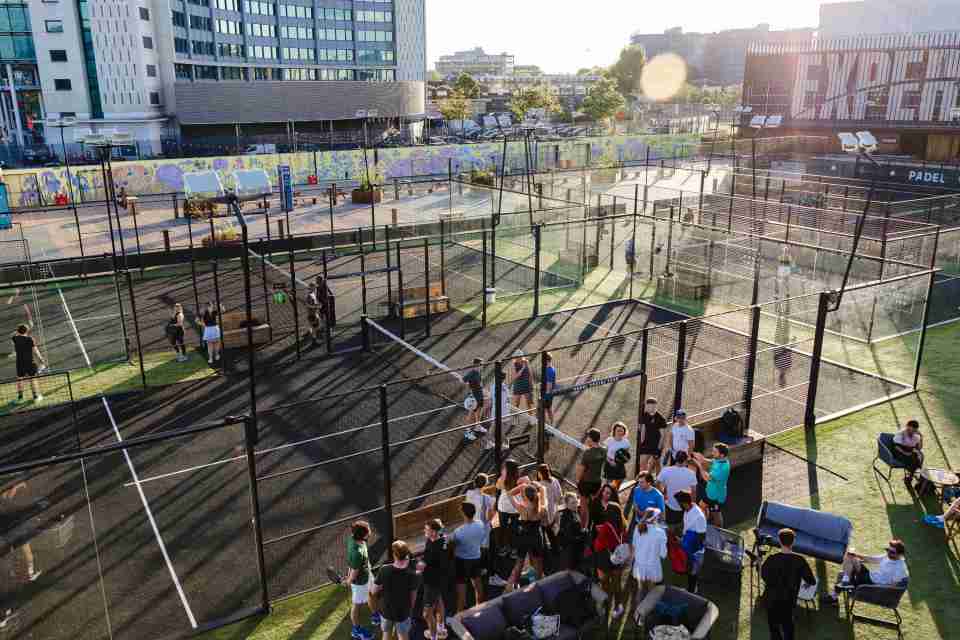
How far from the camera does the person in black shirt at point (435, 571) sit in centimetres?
939

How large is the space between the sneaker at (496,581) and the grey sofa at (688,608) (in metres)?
1.96

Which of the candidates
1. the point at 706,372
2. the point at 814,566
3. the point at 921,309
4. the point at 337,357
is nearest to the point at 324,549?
the point at 814,566

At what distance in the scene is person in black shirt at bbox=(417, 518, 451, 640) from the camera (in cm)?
939

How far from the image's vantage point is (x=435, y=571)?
30.8 feet

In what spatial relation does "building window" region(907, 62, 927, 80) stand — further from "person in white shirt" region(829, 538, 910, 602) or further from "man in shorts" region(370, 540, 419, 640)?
"man in shorts" region(370, 540, 419, 640)

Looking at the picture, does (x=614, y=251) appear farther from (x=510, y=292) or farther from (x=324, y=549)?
(x=324, y=549)

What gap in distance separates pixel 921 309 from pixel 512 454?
47.0 ft

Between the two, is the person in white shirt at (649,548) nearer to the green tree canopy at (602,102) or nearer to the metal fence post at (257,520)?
the metal fence post at (257,520)

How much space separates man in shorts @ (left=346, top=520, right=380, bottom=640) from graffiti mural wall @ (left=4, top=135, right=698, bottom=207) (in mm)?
41425

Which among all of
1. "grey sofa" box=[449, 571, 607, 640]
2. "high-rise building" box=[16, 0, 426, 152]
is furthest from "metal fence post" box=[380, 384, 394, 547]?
"high-rise building" box=[16, 0, 426, 152]

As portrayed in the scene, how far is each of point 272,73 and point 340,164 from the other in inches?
2152

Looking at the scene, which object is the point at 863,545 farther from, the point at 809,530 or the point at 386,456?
the point at 386,456

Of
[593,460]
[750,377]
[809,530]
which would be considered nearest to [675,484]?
[593,460]

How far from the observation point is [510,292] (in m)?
27.9
